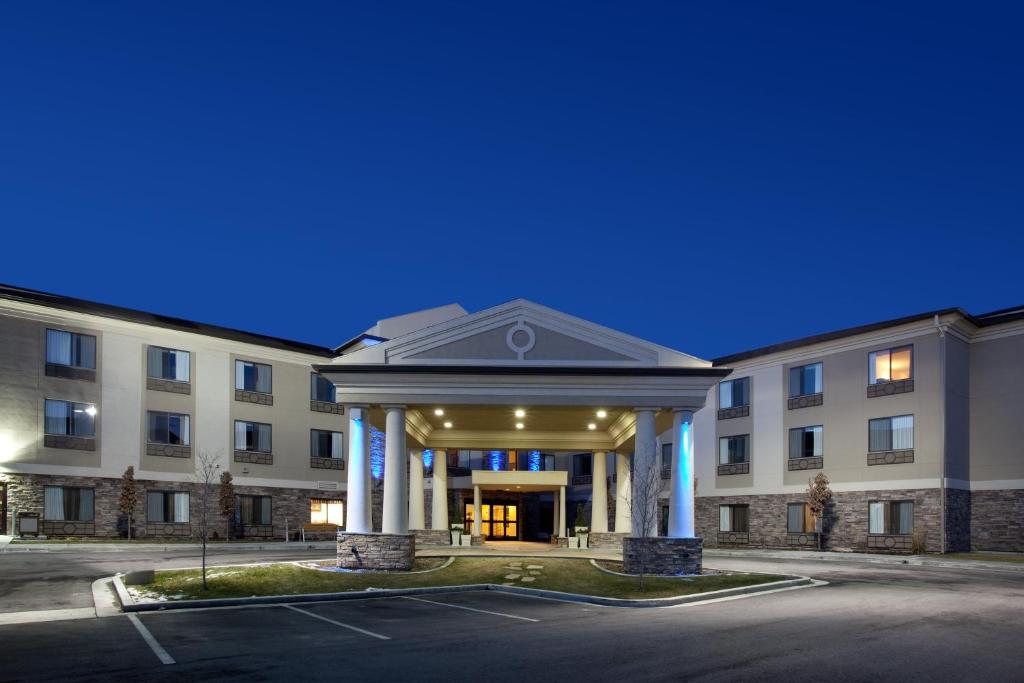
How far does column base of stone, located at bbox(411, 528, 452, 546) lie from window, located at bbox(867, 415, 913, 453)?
69.1 ft

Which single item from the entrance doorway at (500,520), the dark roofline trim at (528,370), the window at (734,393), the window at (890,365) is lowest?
the entrance doorway at (500,520)

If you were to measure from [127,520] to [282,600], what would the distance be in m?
27.0

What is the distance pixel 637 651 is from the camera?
13070mm

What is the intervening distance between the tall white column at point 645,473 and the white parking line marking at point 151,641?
43.2 ft

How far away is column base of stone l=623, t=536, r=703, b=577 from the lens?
2430 centimetres

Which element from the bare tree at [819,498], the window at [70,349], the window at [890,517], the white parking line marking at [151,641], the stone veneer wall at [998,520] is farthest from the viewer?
the bare tree at [819,498]

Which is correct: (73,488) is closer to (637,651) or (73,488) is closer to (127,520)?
(127,520)

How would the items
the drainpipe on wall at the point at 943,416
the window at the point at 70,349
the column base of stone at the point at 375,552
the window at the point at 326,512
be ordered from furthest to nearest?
the window at the point at 326,512
the window at the point at 70,349
the drainpipe on wall at the point at 943,416
the column base of stone at the point at 375,552

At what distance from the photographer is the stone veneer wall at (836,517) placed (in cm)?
3894

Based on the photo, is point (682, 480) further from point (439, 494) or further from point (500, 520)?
point (500, 520)

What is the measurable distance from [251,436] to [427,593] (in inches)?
1194

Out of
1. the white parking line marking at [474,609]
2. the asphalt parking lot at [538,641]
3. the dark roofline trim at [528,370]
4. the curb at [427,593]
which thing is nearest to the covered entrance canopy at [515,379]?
the dark roofline trim at [528,370]

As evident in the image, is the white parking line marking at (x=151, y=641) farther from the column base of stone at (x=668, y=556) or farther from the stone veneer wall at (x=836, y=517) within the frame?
the stone veneer wall at (x=836, y=517)

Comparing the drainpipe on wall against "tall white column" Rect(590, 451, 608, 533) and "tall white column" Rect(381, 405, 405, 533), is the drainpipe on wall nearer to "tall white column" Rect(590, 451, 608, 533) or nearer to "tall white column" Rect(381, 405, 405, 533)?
"tall white column" Rect(590, 451, 608, 533)
